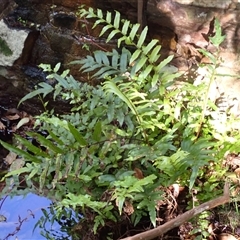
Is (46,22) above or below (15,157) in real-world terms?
above

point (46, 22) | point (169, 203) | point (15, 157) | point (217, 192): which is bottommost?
point (15, 157)

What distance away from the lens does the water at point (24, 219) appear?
9.52 ft

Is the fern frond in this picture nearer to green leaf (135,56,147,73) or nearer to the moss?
green leaf (135,56,147,73)

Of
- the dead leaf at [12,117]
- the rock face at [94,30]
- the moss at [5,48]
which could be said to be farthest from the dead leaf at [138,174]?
the moss at [5,48]

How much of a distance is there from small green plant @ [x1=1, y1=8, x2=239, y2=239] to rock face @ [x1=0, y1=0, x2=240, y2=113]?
41 cm

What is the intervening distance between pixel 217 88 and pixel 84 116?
3.25 feet

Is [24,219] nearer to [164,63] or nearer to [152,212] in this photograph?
[152,212]

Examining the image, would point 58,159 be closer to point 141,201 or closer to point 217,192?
point 141,201

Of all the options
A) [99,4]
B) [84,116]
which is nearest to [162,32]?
[99,4]

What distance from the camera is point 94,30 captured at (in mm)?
3457

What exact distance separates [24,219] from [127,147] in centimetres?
88

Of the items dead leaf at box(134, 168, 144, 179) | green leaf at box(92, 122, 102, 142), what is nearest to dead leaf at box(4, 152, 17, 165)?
green leaf at box(92, 122, 102, 142)

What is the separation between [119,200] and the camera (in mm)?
2266

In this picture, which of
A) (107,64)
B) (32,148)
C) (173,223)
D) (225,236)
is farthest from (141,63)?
(225,236)
